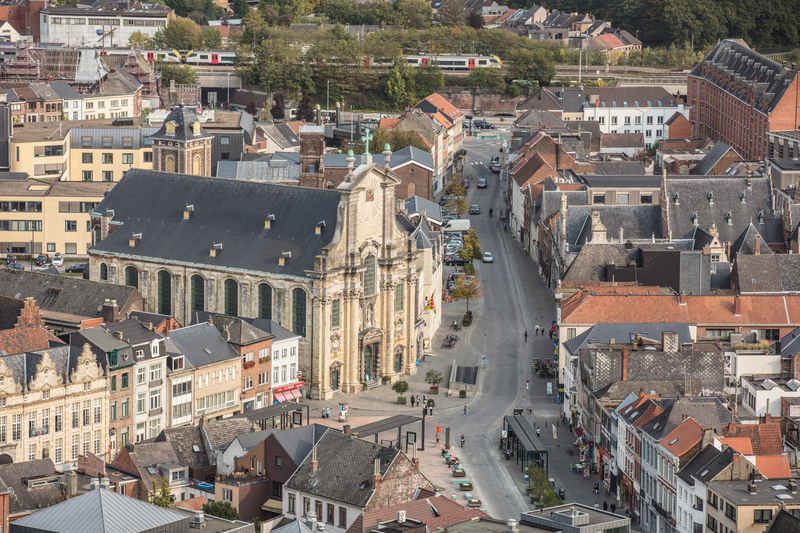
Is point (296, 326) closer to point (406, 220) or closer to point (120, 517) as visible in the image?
point (406, 220)

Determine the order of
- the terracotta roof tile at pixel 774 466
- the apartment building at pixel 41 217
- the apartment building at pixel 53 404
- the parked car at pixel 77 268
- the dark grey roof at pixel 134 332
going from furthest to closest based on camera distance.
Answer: the apartment building at pixel 41 217 < the parked car at pixel 77 268 < the dark grey roof at pixel 134 332 < the apartment building at pixel 53 404 < the terracotta roof tile at pixel 774 466

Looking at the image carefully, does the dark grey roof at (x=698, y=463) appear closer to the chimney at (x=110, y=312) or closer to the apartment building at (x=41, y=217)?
the chimney at (x=110, y=312)

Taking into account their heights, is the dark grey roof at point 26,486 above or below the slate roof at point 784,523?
below

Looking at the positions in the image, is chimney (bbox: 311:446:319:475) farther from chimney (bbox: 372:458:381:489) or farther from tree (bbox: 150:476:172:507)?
tree (bbox: 150:476:172:507)

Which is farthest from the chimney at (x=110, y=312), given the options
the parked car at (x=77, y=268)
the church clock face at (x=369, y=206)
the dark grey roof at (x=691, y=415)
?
the dark grey roof at (x=691, y=415)

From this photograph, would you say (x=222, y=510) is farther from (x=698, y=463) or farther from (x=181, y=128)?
(x=181, y=128)

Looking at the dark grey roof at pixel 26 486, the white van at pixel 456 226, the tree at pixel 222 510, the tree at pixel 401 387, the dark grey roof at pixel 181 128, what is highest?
the dark grey roof at pixel 181 128

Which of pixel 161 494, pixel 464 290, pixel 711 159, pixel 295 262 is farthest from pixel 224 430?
pixel 711 159

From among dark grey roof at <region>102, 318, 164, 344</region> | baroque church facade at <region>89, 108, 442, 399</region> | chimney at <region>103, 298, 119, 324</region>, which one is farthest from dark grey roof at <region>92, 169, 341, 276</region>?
dark grey roof at <region>102, 318, 164, 344</region>
